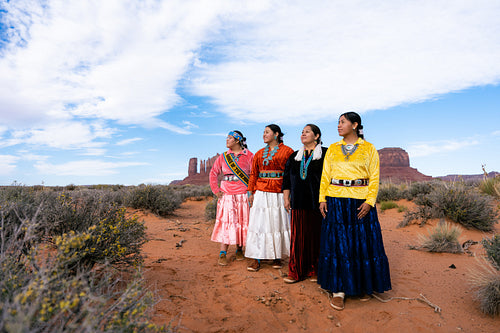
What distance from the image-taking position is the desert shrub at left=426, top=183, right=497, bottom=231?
8.06m

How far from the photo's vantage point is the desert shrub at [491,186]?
11.6 meters

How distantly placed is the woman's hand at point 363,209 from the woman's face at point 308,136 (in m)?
1.23

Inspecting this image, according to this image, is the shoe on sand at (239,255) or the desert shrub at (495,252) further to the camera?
the shoe on sand at (239,255)

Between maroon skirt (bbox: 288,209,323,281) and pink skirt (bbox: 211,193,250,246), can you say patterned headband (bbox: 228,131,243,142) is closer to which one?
pink skirt (bbox: 211,193,250,246)

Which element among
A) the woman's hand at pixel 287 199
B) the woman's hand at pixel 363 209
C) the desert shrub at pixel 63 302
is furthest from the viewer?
the woman's hand at pixel 287 199

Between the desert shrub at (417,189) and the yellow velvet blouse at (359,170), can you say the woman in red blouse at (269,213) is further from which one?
the desert shrub at (417,189)

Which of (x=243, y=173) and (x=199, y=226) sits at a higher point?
(x=243, y=173)

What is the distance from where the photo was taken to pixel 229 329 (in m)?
3.10

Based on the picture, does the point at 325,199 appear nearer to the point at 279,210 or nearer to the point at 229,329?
the point at 279,210

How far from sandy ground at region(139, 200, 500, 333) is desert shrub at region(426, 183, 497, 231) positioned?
2.49 m

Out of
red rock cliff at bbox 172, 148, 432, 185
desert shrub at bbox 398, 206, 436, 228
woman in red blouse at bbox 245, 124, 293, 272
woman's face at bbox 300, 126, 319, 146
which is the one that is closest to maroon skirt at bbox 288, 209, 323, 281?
woman in red blouse at bbox 245, 124, 293, 272

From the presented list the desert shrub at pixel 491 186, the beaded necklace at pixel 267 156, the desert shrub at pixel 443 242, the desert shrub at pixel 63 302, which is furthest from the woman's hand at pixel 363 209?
the desert shrub at pixel 491 186

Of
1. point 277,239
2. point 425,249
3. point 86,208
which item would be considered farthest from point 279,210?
point 425,249

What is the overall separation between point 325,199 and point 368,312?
1.44 meters
